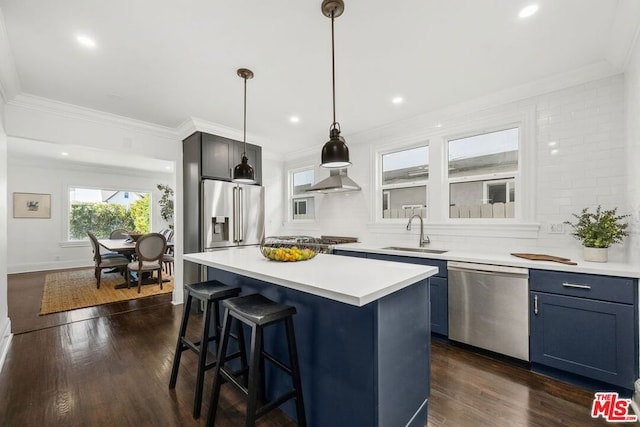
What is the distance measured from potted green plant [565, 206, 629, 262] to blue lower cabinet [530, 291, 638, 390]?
0.50 metres

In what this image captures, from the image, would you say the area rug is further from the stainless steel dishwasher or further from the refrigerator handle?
the stainless steel dishwasher

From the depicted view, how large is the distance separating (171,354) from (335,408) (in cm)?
188

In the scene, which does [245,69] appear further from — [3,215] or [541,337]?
[541,337]

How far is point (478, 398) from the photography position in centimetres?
195

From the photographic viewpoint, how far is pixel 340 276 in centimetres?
155

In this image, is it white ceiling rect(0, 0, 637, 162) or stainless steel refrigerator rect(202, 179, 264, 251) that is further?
stainless steel refrigerator rect(202, 179, 264, 251)

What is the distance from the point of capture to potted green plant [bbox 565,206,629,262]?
7.26 ft

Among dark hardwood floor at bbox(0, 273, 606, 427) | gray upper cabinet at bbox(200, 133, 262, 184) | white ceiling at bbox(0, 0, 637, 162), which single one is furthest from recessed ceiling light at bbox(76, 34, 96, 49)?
dark hardwood floor at bbox(0, 273, 606, 427)

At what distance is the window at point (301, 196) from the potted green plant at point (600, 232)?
3787 mm

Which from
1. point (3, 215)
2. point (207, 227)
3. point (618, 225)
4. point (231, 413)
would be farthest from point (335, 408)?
point (3, 215)

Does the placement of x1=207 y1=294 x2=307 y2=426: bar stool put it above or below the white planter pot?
below

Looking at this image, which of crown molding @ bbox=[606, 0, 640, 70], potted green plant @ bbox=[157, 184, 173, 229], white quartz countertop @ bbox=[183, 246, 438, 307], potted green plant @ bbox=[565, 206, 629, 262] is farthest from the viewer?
potted green plant @ bbox=[157, 184, 173, 229]

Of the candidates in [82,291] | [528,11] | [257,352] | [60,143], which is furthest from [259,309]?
[82,291]

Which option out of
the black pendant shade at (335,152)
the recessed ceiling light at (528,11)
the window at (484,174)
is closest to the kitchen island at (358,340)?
the black pendant shade at (335,152)
